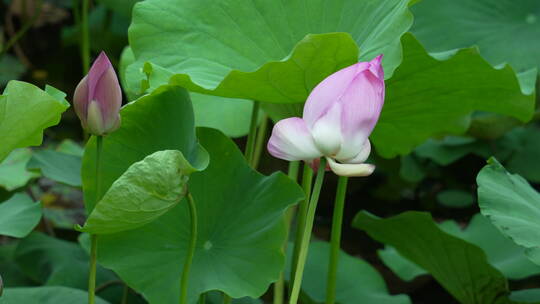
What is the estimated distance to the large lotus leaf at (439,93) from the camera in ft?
3.25

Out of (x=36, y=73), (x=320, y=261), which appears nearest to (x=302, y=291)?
(x=320, y=261)

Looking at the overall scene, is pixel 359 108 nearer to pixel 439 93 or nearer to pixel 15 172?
pixel 439 93

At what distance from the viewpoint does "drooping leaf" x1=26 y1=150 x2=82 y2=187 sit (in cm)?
126

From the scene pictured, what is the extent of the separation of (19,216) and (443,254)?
0.60 meters

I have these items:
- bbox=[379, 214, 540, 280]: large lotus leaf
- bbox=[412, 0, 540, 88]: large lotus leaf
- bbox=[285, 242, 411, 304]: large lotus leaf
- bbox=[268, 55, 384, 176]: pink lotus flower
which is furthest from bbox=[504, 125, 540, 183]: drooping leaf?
bbox=[268, 55, 384, 176]: pink lotus flower

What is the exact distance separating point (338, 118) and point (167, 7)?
0.43 m

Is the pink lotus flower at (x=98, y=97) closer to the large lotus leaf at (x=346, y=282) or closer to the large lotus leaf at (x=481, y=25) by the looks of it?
the large lotus leaf at (x=346, y=282)

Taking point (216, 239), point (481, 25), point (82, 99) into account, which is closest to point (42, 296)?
point (216, 239)

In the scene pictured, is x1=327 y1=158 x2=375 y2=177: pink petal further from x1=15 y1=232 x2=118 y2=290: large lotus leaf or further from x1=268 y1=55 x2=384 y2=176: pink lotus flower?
x1=15 y1=232 x2=118 y2=290: large lotus leaf

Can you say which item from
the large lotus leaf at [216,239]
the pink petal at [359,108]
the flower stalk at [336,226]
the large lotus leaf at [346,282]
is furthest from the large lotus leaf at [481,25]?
the pink petal at [359,108]

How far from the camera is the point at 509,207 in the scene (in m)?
0.93

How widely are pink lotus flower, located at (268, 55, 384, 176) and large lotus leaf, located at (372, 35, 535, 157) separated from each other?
26 centimetres

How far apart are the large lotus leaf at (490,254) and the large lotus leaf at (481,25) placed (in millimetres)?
382

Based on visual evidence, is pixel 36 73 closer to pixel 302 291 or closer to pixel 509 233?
pixel 302 291
